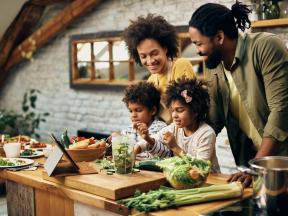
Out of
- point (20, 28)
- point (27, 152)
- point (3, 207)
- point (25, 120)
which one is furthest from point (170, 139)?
point (20, 28)

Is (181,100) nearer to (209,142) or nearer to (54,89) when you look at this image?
(209,142)

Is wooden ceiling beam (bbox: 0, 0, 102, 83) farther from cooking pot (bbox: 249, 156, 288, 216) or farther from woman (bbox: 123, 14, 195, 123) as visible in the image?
cooking pot (bbox: 249, 156, 288, 216)

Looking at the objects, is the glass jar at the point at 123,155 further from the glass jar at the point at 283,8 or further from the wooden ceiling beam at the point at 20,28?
the wooden ceiling beam at the point at 20,28

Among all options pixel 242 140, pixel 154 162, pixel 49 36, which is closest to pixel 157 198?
pixel 154 162

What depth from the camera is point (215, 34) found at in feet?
7.44

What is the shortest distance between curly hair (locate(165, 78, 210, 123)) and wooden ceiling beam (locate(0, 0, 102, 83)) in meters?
3.57

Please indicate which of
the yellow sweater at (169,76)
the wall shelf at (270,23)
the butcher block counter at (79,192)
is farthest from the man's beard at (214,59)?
the wall shelf at (270,23)

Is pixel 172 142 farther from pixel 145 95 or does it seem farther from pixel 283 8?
pixel 283 8

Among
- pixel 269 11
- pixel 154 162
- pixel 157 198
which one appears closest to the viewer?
pixel 157 198

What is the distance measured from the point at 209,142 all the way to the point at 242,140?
0.70 ft

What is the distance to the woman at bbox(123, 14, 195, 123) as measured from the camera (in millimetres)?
2781

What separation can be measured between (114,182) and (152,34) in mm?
1213

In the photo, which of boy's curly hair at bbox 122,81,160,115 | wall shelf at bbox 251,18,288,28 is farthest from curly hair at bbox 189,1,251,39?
wall shelf at bbox 251,18,288,28

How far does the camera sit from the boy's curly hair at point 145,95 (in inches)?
109
